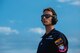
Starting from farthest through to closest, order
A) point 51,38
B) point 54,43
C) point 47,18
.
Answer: point 47,18, point 51,38, point 54,43

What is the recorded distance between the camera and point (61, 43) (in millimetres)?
9477

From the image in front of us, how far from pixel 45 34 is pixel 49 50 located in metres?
0.69

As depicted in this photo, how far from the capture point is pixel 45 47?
31.9 feet

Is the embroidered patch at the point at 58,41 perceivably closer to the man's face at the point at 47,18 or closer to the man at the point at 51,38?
the man at the point at 51,38

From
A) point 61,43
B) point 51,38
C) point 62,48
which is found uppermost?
point 51,38

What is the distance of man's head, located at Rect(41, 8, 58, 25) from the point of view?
32.4 feet

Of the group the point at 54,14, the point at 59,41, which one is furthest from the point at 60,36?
the point at 54,14

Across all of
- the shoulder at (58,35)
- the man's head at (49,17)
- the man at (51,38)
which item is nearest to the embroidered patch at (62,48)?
the man at (51,38)

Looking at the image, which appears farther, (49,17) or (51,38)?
(49,17)

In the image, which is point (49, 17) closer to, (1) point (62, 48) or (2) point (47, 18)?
(2) point (47, 18)

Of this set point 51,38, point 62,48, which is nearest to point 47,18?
point 51,38

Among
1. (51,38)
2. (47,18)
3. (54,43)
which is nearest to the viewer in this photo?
(54,43)

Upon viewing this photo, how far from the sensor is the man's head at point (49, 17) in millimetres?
9867

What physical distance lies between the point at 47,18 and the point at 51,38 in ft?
1.92
